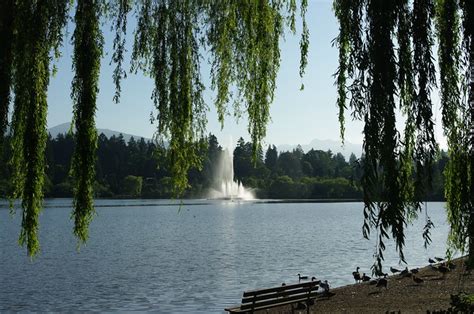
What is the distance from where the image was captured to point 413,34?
6285 mm

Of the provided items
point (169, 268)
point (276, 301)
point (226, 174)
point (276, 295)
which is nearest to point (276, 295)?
point (276, 295)

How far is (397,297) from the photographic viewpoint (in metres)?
20.9

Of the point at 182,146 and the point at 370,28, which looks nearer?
the point at 370,28

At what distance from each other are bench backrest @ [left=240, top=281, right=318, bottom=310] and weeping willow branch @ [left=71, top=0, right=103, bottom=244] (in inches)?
367

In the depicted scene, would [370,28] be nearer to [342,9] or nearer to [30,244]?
[342,9]

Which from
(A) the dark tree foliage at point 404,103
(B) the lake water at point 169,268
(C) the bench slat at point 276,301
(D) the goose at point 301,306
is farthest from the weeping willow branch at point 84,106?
(D) the goose at point 301,306

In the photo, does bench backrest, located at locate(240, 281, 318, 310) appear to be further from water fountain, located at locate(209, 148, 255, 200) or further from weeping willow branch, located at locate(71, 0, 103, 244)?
water fountain, located at locate(209, 148, 255, 200)

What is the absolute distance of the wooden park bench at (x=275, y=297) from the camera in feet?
50.7

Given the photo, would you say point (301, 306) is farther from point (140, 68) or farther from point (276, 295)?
point (140, 68)

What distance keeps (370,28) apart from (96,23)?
3.14 m

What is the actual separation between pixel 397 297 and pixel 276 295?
22.1 feet

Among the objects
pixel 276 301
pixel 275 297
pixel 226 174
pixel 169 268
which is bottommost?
pixel 169 268

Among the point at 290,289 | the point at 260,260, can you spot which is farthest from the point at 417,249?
the point at 290,289

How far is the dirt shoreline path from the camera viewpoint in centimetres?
1850
